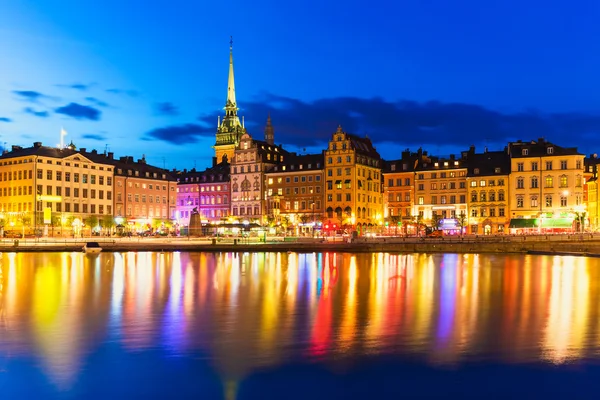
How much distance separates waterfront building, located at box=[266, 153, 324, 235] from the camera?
335 ft

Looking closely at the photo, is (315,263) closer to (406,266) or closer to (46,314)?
(406,266)

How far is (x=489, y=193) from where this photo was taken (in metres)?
89.8

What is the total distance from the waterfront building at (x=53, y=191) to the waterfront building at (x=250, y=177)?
77.3 feet

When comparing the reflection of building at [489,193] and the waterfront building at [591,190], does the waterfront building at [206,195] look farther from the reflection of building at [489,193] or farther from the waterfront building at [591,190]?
the waterfront building at [591,190]

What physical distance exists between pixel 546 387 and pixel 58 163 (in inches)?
3466

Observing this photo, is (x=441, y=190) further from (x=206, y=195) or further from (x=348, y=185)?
(x=206, y=195)

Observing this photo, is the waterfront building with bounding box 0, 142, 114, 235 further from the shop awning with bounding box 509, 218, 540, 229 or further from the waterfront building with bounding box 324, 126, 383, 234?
the shop awning with bounding box 509, 218, 540, 229

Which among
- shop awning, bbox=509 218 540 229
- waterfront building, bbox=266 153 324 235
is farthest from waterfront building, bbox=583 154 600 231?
waterfront building, bbox=266 153 324 235

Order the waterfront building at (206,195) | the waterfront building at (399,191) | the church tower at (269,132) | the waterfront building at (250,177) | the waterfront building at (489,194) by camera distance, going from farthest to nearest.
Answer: the church tower at (269,132)
the waterfront building at (206,195)
the waterfront building at (250,177)
the waterfront building at (399,191)
the waterfront building at (489,194)

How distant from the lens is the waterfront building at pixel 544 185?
82.1 m

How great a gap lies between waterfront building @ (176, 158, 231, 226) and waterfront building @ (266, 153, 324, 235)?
1159cm

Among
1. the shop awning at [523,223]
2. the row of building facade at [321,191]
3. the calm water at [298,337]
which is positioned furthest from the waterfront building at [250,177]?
the calm water at [298,337]

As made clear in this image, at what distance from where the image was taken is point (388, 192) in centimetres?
9988

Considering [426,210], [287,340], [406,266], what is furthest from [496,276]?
[426,210]
